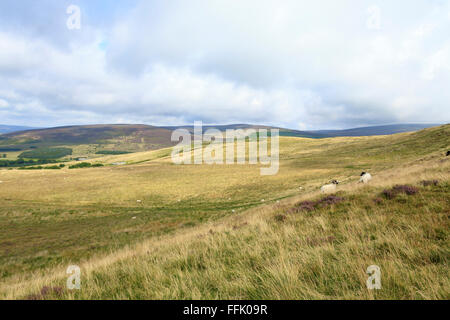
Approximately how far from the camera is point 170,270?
497 cm

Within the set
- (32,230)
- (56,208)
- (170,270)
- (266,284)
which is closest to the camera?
(266,284)

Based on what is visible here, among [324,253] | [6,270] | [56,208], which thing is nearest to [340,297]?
[324,253]

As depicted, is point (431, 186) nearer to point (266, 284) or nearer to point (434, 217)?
point (434, 217)

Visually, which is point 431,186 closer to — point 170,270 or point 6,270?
point 170,270

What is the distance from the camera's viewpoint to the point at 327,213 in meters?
8.14

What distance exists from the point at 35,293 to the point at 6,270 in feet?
40.9

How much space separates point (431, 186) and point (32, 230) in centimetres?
3160

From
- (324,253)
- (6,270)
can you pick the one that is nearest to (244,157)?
(6,270)

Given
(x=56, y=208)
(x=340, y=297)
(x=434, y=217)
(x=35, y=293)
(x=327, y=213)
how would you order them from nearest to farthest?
1. (x=340, y=297)
2. (x=35, y=293)
3. (x=434, y=217)
4. (x=327, y=213)
5. (x=56, y=208)

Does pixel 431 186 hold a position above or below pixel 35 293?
above

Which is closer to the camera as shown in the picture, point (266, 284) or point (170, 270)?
point (266, 284)

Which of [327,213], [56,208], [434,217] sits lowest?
[56,208]

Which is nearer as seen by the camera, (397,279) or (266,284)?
(397,279)

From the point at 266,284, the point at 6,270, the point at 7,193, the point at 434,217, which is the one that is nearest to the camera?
the point at 266,284
